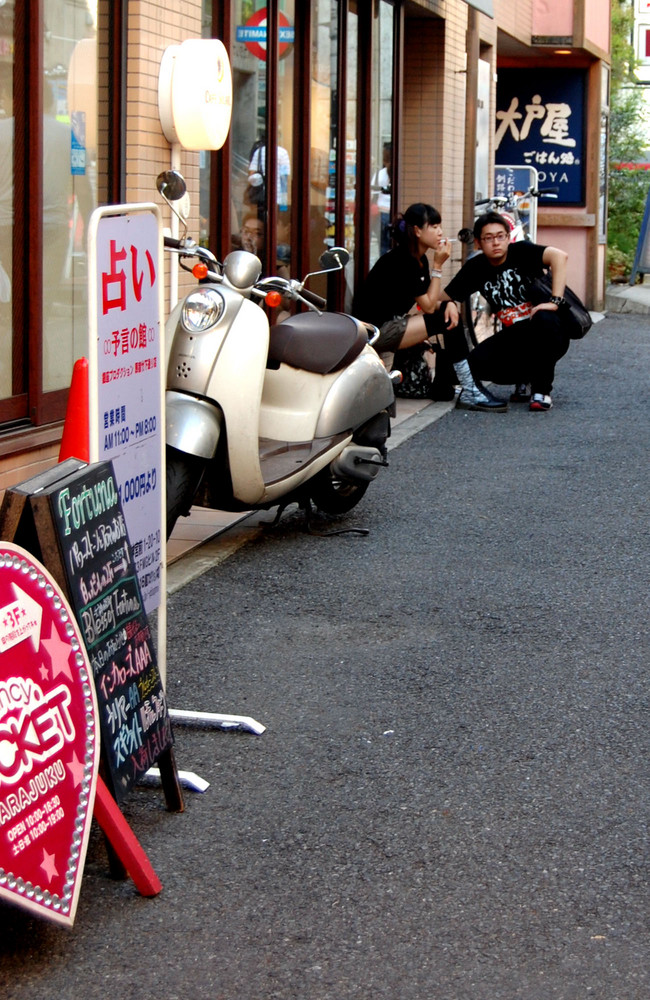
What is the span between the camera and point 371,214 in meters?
12.7

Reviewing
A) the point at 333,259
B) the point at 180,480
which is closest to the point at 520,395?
the point at 333,259

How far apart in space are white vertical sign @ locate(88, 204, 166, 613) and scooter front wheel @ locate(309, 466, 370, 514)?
2743mm

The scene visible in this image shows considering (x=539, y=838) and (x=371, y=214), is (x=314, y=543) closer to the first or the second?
(x=539, y=838)

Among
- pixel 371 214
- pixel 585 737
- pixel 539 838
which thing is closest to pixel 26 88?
pixel 585 737

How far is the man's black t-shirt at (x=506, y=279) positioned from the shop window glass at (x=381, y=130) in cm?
193

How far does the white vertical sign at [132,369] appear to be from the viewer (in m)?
3.60

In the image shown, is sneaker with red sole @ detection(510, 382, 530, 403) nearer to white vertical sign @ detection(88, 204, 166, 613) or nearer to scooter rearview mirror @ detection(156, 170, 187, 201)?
scooter rearview mirror @ detection(156, 170, 187, 201)

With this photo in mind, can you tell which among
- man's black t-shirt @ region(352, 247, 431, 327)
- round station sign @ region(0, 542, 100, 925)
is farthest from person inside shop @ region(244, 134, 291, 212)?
round station sign @ region(0, 542, 100, 925)

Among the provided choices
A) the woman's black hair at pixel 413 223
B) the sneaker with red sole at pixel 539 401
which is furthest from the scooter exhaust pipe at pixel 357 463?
the sneaker with red sole at pixel 539 401

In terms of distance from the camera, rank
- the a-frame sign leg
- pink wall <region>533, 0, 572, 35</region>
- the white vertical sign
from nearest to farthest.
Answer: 1. the a-frame sign leg
2. the white vertical sign
3. pink wall <region>533, 0, 572, 35</region>

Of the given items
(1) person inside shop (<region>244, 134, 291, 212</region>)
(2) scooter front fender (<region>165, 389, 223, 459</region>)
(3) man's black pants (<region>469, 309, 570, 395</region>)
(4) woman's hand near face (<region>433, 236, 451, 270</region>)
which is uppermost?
(1) person inside shop (<region>244, 134, 291, 212</region>)

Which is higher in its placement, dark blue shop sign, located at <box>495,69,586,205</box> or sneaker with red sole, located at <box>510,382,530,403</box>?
dark blue shop sign, located at <box>495,69,586,205</box>

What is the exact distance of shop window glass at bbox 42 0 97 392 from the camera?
6.83 m

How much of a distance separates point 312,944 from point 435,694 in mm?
1659
